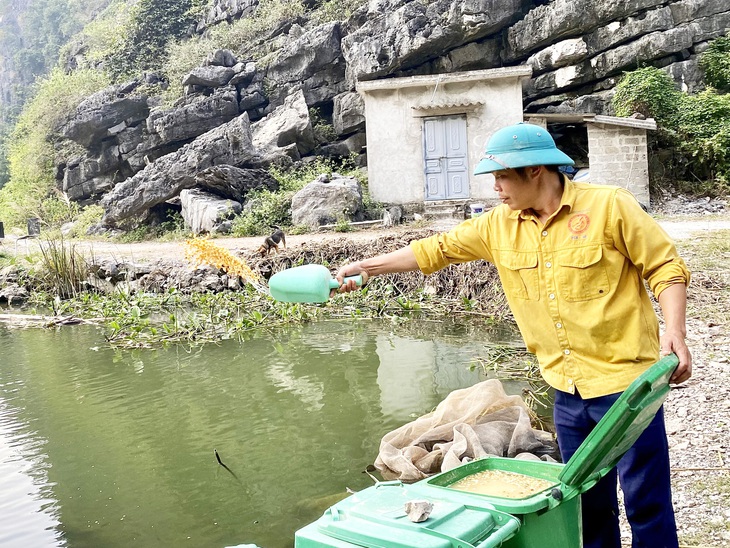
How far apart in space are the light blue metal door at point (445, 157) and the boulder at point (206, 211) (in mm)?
5323

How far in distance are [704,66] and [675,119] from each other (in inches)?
115

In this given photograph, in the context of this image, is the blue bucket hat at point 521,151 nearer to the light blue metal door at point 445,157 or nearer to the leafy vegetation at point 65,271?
the leafy vegetation at point 65,271

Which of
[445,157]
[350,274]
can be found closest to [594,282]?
[350,274]

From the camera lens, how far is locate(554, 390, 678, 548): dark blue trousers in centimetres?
225

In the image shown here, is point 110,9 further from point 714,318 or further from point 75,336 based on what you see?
point 714,318

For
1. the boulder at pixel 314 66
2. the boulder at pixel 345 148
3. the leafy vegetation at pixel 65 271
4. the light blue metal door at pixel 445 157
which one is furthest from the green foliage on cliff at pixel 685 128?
the leafy vegetation at pixel 65 271

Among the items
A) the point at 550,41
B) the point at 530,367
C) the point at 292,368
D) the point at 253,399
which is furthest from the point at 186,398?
the point at 550,41

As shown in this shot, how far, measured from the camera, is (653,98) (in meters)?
18.4

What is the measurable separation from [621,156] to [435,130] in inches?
191

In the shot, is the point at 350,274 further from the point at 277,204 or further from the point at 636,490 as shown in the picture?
the point at 277,204

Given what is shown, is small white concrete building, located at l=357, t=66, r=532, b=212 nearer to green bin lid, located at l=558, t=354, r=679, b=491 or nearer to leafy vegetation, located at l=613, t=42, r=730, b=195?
leafy vegetation, located at l=613, t=42, r=730, b=195

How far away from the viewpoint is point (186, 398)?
241 inches

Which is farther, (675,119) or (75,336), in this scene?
(675,119)

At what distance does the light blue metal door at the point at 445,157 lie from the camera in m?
17.7
